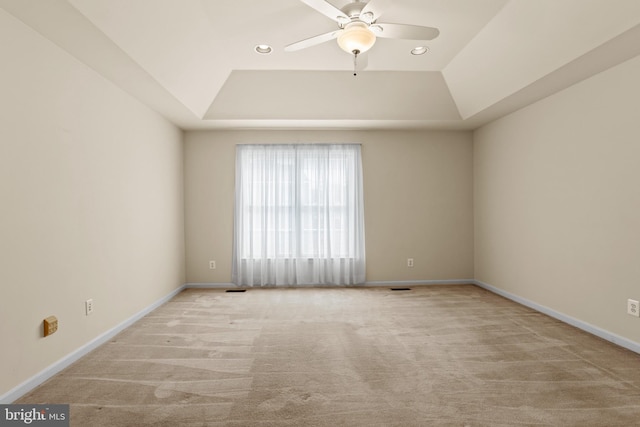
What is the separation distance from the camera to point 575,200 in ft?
10.9

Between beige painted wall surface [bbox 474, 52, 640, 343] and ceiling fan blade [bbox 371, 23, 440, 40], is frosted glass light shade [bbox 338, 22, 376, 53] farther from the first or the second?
beige painted wall surface [bbox 474, 52, 640, 343]

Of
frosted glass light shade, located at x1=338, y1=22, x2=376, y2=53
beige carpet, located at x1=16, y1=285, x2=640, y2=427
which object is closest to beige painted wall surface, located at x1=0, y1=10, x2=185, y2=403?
beige carpet, located at x1=16, y1=285, x2=640, y2=427

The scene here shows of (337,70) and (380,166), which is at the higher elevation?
(337,70)

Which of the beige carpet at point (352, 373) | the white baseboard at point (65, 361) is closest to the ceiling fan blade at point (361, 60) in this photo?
the beige carpet at point (352, 373)

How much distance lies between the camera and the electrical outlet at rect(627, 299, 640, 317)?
8.92ft

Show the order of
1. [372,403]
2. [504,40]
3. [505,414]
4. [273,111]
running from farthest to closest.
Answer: [273,111] → [504,40] → [372,403] → [505,414]

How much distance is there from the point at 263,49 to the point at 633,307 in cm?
401

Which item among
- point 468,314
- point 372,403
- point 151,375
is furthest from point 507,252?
point 151,375

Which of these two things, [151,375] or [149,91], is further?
[149,91]

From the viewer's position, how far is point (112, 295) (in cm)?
320

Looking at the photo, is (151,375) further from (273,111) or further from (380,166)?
(380,166)

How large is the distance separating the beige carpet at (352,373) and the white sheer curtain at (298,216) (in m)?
1.28

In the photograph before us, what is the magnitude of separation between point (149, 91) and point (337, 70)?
2.03 m

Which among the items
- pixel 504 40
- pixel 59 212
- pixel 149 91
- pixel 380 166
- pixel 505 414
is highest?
pixel 504 40
